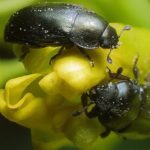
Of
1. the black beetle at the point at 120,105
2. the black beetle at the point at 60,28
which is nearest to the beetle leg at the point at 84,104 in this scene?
the black beetle at the point at 120,105

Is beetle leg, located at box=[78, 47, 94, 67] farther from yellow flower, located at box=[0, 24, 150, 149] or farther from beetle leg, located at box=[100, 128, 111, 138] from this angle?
beetle leg, located at box=[100, 128, 111, 138]

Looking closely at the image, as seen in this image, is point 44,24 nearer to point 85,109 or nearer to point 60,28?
point 60,28

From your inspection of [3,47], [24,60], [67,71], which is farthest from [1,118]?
[67,71]

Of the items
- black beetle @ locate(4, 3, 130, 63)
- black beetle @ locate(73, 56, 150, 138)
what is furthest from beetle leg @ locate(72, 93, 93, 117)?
black beetle @ locate(4, 3, 130, 63)

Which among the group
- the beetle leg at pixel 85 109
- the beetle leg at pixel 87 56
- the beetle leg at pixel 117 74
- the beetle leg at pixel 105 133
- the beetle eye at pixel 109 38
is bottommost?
the beetle leg at pixel 105 133

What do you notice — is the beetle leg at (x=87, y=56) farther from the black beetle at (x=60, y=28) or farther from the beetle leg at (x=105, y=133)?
the beetle leg at (x=105, y=133)

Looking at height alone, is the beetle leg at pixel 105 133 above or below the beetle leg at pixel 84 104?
below
